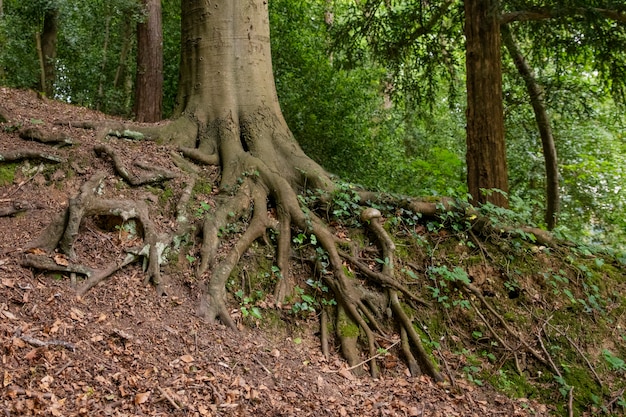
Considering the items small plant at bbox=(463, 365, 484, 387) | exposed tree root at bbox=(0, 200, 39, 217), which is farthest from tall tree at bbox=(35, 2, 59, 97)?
small plant at bbox=(463, 365, 484, 387)

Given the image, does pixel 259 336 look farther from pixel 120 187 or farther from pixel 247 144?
pixel 247 144

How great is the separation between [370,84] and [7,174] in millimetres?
8264

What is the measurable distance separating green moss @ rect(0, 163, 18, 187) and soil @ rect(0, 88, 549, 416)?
3cm

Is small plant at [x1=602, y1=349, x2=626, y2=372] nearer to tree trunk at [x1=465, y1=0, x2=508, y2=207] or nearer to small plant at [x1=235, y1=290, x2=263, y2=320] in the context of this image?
tree trunk at [x1=465, y1=0, x2=508, y2=207]

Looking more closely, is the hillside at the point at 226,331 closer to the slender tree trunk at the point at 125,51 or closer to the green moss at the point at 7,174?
the green moss at the point at 7,174

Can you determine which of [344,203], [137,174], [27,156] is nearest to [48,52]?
[27,156]

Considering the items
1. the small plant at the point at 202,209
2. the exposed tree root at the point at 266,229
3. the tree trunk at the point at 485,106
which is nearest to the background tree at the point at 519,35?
the tree trunk at the point at 485,106

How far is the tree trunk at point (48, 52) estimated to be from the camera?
37.3 feet

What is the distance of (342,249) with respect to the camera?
5191mm

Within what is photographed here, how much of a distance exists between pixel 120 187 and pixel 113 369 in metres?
1.93

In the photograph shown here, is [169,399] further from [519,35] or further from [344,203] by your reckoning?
[519,35]

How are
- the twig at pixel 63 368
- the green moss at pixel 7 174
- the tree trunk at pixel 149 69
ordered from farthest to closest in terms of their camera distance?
the tree trunk at pixel 149 69, the green moss at pixel 7 174, the twig at pixel 63 368

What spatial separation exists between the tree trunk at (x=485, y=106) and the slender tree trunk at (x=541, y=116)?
2.12 m

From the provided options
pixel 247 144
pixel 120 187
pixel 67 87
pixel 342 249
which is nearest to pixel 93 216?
pixel 120 187
